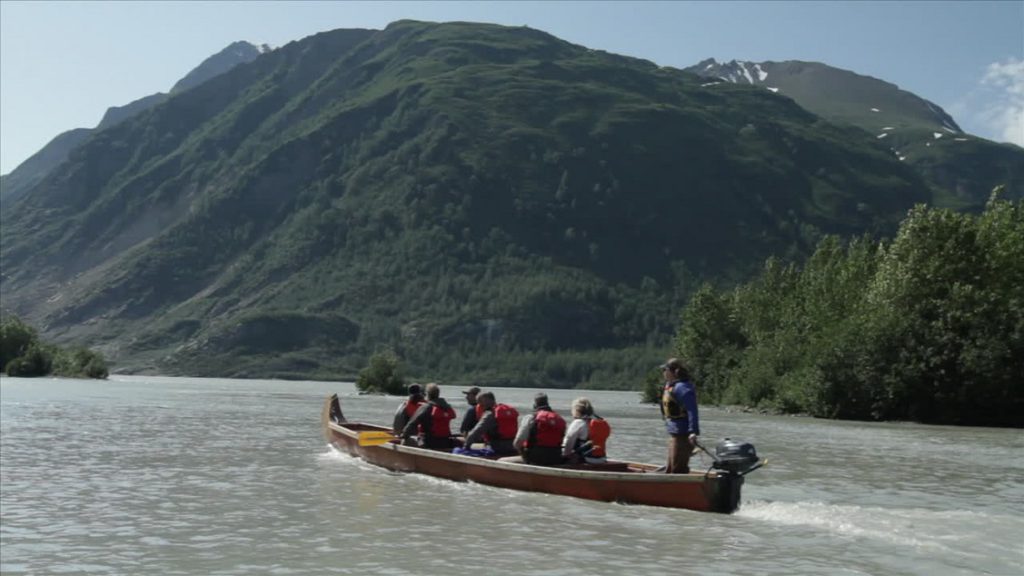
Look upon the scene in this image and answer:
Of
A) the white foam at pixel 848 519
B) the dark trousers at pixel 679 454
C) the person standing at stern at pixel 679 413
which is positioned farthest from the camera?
the dark trousers at pixel 679 454

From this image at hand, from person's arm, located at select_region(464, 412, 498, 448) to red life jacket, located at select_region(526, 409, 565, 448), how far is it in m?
2.22

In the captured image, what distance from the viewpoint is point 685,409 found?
23078 millimetres

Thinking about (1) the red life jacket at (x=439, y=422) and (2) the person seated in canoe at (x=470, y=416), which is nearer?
(2) the person seated in canoe at (x=470, y=416)

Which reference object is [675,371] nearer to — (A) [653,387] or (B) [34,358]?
(A) [653,387]

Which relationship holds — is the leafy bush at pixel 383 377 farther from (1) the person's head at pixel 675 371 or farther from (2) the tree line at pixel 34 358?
(1) the person's head at pixel 675 371

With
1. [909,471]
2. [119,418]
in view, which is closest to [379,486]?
[909,471]

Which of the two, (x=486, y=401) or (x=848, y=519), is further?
(x=486, y=401)

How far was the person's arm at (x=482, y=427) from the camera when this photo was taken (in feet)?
92.1

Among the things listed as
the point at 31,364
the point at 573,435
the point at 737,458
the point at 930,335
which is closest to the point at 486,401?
the point at 573,435

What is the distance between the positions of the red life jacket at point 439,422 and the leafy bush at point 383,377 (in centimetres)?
8996

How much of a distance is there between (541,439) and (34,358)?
5343 inches

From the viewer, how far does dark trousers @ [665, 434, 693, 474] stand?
23.5 metres

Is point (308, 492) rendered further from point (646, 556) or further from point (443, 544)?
point (646, 556)

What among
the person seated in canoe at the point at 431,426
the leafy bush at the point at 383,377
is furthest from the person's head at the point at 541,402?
the leafy bush at the point at 383,377
